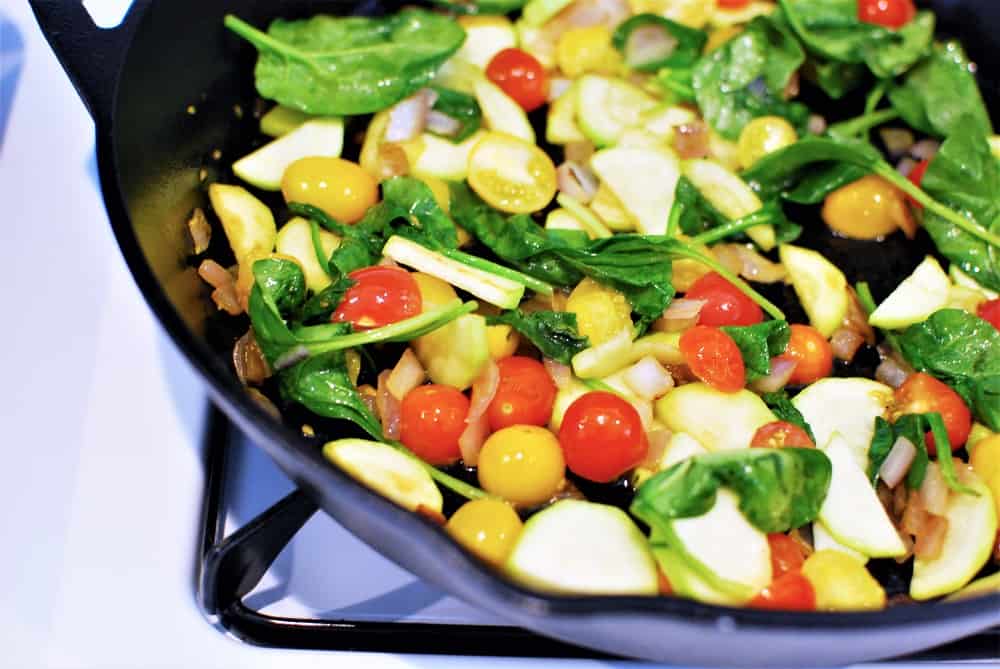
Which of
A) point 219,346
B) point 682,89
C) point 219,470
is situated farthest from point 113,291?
point 682,89

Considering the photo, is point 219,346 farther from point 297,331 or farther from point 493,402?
point 493,402

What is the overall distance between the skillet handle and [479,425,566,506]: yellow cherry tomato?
3.18 ft

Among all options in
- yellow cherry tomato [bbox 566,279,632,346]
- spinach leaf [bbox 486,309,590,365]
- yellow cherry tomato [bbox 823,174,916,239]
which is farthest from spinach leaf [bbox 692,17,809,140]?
spinach leaf [bbox 486,309,590,365]

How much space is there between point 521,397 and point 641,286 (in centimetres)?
37

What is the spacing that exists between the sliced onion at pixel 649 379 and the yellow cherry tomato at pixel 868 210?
740 millimetres

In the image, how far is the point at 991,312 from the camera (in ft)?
7.84

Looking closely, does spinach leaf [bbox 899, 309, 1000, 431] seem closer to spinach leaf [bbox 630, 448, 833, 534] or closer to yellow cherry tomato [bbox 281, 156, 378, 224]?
spinach leaf [bbox 630, 448, 833, 534]

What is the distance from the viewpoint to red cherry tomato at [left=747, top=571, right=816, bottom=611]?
1769 millimetres

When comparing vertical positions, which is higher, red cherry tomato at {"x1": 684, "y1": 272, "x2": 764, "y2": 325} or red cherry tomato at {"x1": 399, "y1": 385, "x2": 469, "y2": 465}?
red cherry tomato at {"x1": 684, "y1": 272, "x2": 764, "y2": 325}

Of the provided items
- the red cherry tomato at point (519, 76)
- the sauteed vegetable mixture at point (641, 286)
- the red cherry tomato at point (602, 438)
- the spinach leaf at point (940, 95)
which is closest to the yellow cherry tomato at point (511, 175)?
the sauteed vegetable mixture at point (641, 286)

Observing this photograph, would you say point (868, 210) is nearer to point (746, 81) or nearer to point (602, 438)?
point (746, 81)

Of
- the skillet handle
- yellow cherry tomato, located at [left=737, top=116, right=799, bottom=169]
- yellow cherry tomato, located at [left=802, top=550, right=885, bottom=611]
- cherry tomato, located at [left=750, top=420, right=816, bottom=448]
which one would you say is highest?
the skillet handle

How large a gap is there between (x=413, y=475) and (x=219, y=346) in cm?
53

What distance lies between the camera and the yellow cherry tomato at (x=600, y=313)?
2.23m
